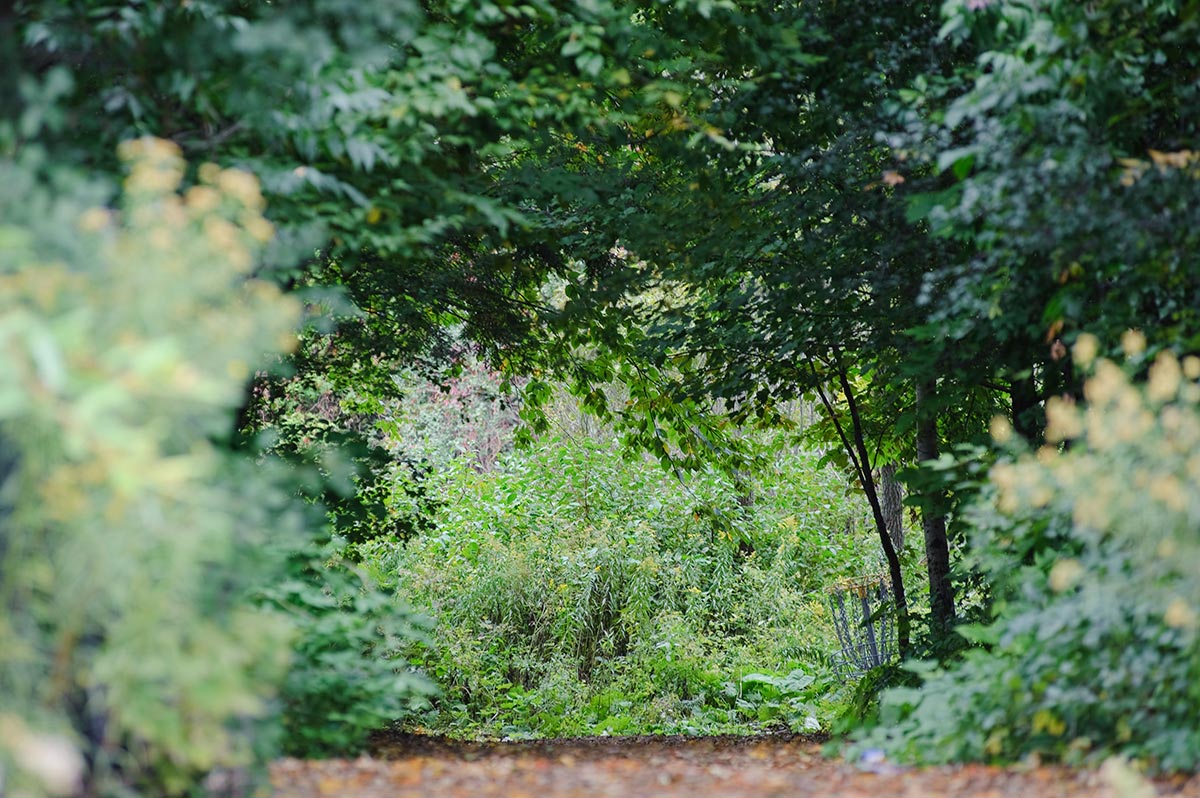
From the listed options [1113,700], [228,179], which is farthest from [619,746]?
[228,179]

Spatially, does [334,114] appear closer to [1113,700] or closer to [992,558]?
[992,558]

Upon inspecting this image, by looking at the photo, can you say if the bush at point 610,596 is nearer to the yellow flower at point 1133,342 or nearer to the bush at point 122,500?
the yellow flower at point 1133,342

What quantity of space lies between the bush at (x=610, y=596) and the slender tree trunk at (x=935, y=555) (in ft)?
6.46

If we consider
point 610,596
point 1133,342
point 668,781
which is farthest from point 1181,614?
point 610,596

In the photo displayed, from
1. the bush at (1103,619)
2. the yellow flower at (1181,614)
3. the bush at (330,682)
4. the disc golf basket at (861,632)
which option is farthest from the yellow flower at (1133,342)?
the disc golf basket at (861,632)

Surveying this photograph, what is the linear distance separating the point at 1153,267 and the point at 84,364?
141 inches

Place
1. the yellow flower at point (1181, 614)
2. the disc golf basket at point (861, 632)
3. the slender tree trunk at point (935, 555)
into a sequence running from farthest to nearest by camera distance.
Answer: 1. the disc golf basket at point (861, 632)
2. the slender tree trunk at point (935, 555)
3. the yellow flower at point (1181, 614)

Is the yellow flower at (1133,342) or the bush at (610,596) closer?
the yellow flower at (1133,342)

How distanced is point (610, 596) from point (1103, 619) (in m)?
7.37

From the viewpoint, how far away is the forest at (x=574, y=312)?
2562 mm

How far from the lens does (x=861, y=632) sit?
31.8 ft

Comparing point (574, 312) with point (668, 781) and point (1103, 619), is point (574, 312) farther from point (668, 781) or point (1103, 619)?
point (1103, 619)

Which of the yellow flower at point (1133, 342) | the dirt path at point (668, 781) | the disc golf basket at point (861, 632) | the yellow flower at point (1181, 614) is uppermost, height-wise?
the disc golf basket at point (861, 632)

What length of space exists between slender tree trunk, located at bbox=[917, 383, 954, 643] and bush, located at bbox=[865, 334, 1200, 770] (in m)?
2.68
